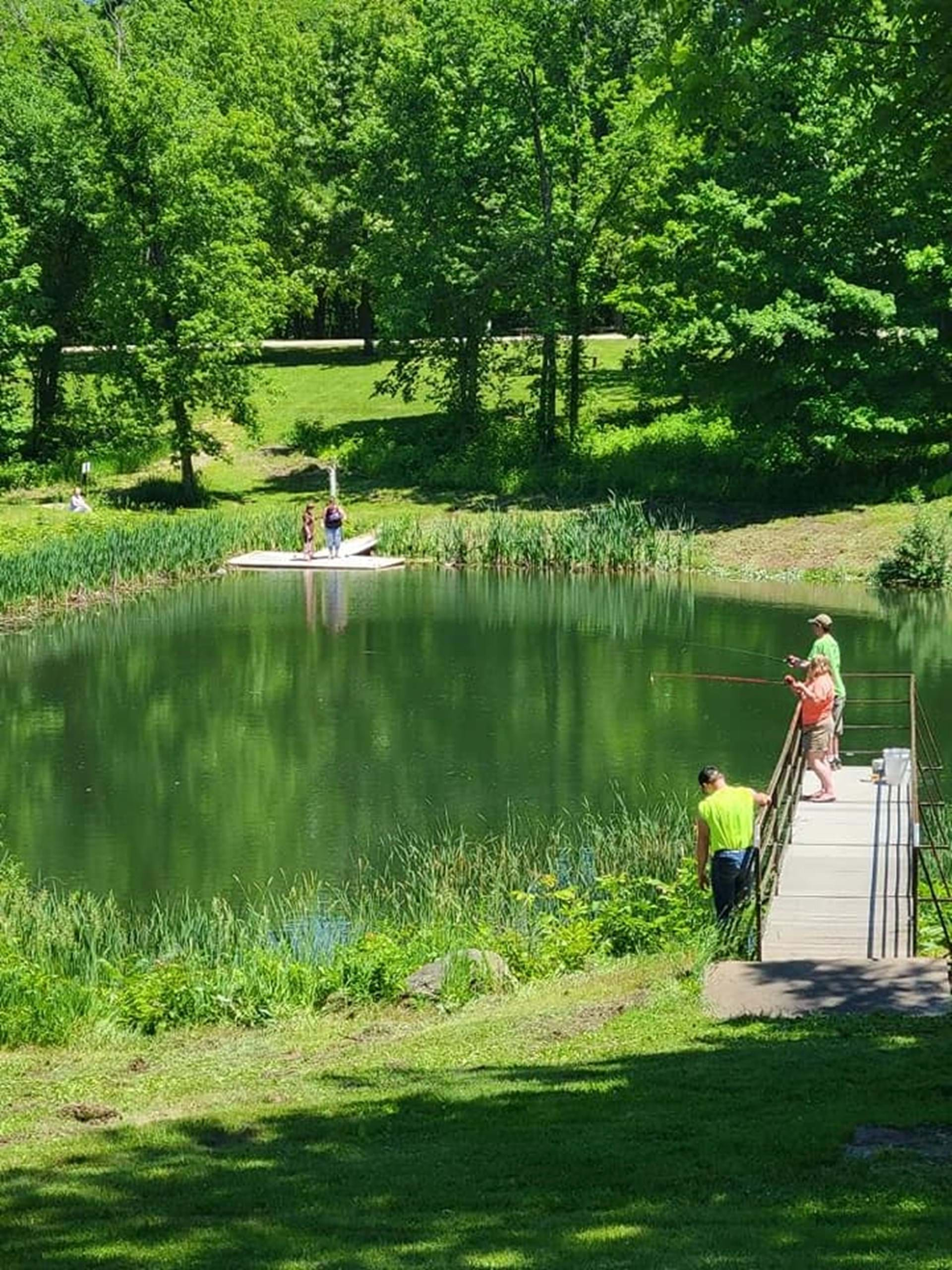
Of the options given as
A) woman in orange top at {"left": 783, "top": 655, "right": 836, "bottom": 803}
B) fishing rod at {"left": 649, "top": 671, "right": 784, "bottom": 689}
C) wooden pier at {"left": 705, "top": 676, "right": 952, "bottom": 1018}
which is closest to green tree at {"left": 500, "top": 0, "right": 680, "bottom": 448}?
fishing rod at {"left": 649, "top": 671, "right": 784, "bottom": 689}

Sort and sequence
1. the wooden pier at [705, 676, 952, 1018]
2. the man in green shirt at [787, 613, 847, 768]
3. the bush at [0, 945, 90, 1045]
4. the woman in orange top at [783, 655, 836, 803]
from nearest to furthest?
the wooden pier at [705, 676, 952, 1018] → the bush at [0, 945, 90, 1045] → the woman in orange top at [783, 655, 836, 803] → the man in green shirt at [787, 613, 847, 768]

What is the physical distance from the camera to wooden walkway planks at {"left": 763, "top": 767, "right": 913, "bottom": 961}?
13461 mm

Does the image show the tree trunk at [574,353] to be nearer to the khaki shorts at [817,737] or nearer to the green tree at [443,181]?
the green tree at [443,181]

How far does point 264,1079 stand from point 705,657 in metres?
19.5

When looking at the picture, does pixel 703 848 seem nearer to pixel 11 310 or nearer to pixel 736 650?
pixel 736 650

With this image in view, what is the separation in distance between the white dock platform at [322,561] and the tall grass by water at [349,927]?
21494mm

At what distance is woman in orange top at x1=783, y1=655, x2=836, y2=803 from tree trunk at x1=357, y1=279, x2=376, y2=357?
48.2 m

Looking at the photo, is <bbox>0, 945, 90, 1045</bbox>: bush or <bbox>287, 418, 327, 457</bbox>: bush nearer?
<bbox>0, 945, 90, 1045</bbox>: bush

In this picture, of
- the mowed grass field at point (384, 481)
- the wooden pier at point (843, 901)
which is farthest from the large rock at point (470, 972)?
the mowed grass field at point (384, 481)

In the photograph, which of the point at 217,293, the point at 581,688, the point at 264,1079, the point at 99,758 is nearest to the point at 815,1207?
the point at 264,1079

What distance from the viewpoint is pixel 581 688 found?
1077 inches

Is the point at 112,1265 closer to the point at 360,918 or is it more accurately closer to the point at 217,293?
the point at 360,918

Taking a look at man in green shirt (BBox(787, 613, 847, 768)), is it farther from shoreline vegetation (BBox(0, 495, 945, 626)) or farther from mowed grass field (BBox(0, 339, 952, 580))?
mowed grass field (BBox(0, 339, 952, 580))

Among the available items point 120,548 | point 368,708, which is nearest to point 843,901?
point 368,708
